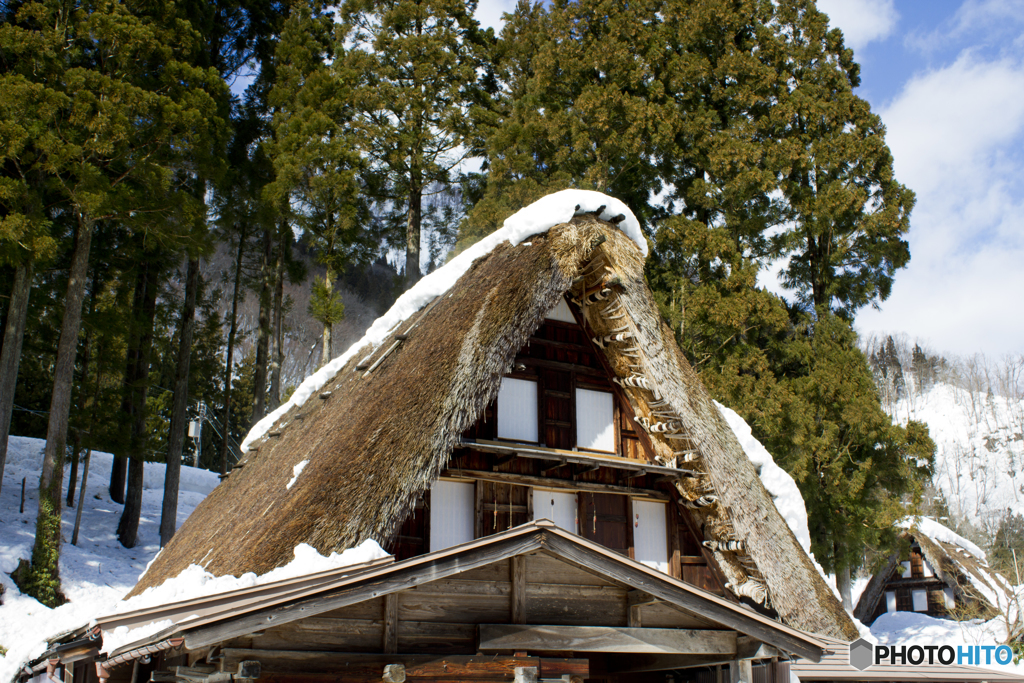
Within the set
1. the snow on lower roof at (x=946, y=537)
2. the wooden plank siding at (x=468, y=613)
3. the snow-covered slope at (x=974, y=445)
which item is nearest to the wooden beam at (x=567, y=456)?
the wooden plank siding at (x=468, y=613)

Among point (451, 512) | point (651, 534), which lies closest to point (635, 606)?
point (451, 512)

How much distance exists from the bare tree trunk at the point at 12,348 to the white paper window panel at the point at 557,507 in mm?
10463

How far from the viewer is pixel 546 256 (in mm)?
9445

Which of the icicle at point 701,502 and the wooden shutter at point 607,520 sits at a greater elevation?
the icicle at point 701,502

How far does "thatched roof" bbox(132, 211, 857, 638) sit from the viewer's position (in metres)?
6.96

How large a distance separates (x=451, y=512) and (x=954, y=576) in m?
19.0

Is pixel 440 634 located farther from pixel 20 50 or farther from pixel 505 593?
pixel 20 50

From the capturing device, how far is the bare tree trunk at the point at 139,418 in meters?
18.5

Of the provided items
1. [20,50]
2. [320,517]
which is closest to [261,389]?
[20,50]

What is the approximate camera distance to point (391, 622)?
20.2ft

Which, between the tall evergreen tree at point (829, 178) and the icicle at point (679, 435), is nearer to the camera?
the icicle at point (679, 435)

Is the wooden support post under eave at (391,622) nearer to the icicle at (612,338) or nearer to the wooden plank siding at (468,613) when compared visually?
the wooden plank siding at (468,613)

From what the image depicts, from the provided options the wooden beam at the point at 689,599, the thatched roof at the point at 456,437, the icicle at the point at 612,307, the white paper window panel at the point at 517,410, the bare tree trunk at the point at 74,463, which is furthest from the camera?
the bare tree trunk at the point at 74,463

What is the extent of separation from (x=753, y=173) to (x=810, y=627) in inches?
453
